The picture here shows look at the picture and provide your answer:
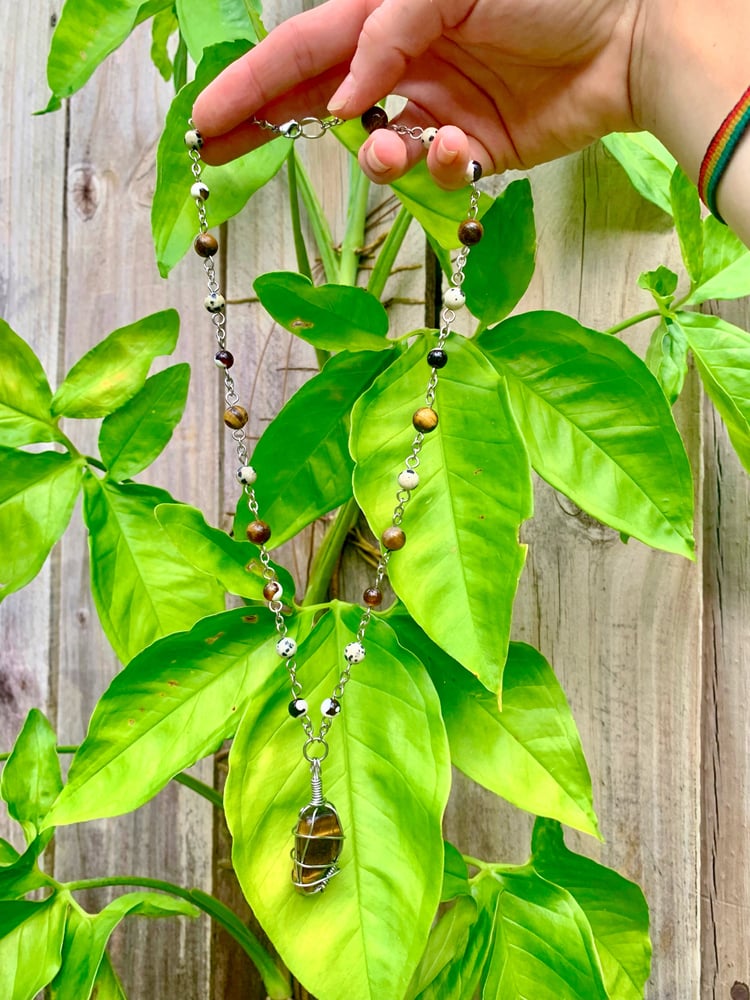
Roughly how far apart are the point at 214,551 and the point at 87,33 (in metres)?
0.52

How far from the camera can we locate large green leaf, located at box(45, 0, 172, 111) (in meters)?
0.67

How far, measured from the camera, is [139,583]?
0.62m

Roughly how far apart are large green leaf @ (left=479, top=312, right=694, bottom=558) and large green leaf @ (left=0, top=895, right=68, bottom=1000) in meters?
A: 0.52

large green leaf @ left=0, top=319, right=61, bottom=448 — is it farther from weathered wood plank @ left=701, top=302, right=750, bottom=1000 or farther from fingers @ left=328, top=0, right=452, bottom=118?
weathered wood plank @ left=701, top=302, right=750, bottom=1000

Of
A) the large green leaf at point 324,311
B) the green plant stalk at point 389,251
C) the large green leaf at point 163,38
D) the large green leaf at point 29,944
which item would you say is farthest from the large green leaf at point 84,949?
the large green leaf at point 163,38

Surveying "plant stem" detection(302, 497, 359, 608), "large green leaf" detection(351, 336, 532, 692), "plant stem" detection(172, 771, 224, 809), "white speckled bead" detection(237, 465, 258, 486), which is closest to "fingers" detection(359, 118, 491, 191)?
"large green leaf" detection(351, 336, 532, 692)

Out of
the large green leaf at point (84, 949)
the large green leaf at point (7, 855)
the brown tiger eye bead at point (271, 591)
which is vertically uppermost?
the brown tiger eye bead at point (271, 591)

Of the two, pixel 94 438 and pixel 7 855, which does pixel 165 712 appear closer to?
pixel 7 855

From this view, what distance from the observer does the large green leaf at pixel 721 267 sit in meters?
0.65

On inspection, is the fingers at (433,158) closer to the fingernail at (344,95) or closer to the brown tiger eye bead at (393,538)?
the fingernail at (344,95)

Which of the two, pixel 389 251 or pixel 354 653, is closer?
pixel 354 653

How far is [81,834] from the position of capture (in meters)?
0.91

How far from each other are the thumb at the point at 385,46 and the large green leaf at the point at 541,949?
60cm

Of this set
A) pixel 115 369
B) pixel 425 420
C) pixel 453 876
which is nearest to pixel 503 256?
pixel 425 420
